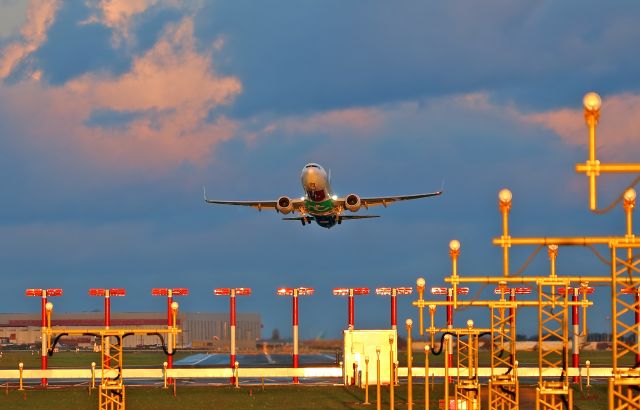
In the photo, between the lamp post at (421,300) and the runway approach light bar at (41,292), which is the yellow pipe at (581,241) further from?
the runway approach light bar at (41,292)

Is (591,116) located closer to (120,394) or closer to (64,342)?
(120,394)

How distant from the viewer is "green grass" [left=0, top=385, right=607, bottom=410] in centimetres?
6656

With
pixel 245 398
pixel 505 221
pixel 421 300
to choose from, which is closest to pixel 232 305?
pixel 245 398

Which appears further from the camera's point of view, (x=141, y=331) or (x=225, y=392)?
(x=225, y=392)

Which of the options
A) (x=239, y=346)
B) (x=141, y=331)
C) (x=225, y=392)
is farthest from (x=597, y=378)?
(x=239, y=346)

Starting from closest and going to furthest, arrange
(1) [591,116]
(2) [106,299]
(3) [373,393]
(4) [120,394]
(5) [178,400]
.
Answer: (1) [591,116] < (4) [120,394] < (5) [178,400] < (3) [373,393] < (2) [106,299]

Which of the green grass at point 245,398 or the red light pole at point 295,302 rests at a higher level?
the red light pole at point 295,302

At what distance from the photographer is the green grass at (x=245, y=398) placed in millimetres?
66562

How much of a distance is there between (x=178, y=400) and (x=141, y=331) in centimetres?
1556

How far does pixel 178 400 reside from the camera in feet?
232

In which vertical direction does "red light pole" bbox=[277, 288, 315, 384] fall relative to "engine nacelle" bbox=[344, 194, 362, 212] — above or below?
below

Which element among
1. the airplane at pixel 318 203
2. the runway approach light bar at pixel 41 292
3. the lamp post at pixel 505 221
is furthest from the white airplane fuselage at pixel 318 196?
the lamp post at pixel 505 221

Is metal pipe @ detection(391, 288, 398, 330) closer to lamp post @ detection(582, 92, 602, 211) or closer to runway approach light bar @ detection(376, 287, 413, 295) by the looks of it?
runway approach light bar @ detection(376, 287, 413, 295)

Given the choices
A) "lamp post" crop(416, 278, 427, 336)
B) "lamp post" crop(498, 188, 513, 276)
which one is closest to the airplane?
"lamp post" crop(416, 278, 427, 336)
